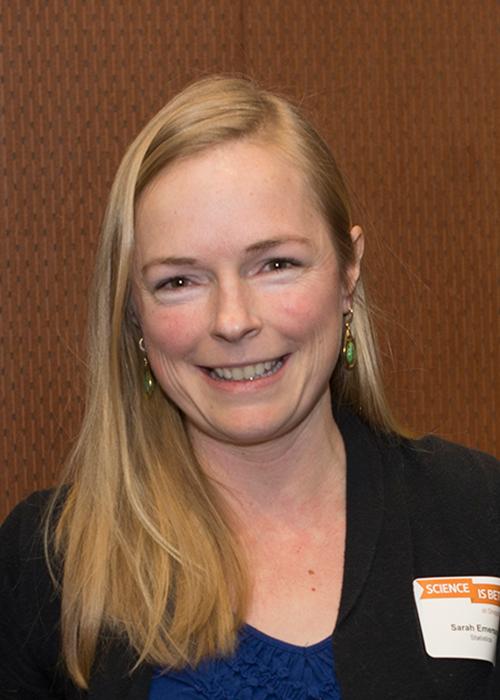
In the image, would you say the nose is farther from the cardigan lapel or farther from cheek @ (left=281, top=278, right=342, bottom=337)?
the cardigan lapel

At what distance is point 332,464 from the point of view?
212 centimetres

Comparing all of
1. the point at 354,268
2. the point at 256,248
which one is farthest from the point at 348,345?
the point at 256,248

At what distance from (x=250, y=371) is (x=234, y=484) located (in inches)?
8.4

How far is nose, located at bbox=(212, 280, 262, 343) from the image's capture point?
187 cm

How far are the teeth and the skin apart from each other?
10mm

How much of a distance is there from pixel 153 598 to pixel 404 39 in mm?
1518

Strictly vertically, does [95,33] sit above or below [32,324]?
above

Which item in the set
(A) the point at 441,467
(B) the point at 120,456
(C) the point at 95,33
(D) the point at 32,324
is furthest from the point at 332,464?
(C) the point at 95,33

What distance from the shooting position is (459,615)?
1937 millimetres

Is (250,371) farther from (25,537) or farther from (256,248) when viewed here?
(25,537)

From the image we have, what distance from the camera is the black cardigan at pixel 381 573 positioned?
1887mm

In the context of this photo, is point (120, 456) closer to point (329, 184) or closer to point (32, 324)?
point (329, 184)

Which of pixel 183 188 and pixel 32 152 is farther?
pixel 32 152

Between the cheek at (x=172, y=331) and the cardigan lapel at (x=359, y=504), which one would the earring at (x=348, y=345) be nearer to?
the cardigan lapel at (x=359, y=504)
